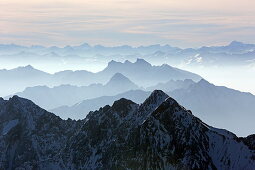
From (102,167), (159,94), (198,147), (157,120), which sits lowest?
(102,167)

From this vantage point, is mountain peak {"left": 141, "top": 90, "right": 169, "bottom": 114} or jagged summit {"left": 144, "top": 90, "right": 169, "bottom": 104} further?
jagged summit {"left": 144, "top": 90, "right": 169, "bottom": 104}

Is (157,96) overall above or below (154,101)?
above

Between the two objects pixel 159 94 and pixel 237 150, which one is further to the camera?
pixel 159 94

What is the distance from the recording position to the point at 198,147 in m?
174

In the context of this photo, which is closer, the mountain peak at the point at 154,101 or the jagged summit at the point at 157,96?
the mountain peak at the point at 154,101

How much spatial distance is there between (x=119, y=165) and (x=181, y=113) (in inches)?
1550

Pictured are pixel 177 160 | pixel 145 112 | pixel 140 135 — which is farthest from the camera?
pixel 145 112

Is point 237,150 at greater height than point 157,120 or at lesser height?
lesser

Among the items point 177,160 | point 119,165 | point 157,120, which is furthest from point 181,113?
point 119,165

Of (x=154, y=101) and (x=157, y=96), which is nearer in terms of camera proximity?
(x=154, y=101)

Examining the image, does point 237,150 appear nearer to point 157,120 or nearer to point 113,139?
point 157,120

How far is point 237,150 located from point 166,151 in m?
33.0

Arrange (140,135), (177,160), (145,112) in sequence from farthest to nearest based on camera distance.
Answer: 1. (145,112)
2. (140,135)
3. (177,160)

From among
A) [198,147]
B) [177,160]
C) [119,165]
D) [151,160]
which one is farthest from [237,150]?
[119,165]
